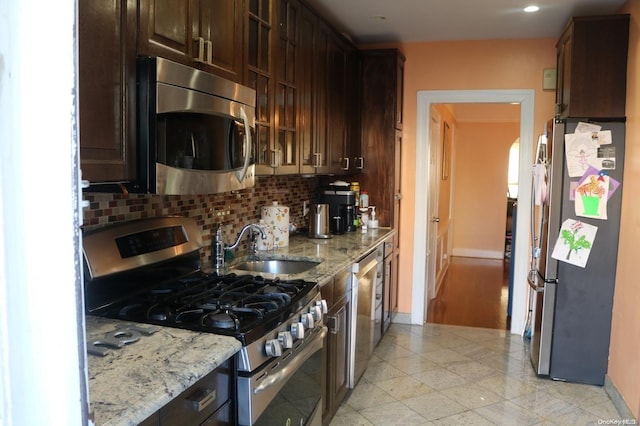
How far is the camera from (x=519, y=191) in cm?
426

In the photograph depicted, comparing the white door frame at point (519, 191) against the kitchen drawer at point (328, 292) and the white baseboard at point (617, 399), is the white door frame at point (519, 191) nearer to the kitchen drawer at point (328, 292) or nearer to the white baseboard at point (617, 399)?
the white baseboard at point (617, 399)

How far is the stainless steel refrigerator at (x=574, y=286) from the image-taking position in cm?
312

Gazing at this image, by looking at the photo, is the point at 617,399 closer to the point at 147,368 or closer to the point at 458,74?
the point at 458,74

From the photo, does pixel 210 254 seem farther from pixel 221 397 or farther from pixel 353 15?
pixel 353 15

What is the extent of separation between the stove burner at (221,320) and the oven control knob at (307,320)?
1.25ft

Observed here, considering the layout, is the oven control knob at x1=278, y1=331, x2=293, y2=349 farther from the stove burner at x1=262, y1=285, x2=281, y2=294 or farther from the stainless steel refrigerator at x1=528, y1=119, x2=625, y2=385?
the stainless steel refrigerator at x1=528, y1=119, x2=625, y2=385

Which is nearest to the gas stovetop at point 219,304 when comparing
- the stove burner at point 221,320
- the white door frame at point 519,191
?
the stove burner at point 221,320

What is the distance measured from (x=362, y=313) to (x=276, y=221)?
78 centimetres

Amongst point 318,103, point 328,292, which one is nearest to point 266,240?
point 328,292

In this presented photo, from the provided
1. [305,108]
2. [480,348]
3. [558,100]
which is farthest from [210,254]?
[558,100]

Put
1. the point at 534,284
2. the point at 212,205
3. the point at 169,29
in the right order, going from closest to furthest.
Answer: the point at 169,29, the point at 212,205, the point at 534,284

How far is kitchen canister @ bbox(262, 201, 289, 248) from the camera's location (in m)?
3.11

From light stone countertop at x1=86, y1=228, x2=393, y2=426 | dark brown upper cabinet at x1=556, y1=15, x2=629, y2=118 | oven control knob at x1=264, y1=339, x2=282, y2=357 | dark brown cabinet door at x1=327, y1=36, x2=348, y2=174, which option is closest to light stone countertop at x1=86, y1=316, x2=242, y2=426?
light stone countertop at x1=86, y1=228, x2=393, y2=426

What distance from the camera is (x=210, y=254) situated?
2.59 metres
